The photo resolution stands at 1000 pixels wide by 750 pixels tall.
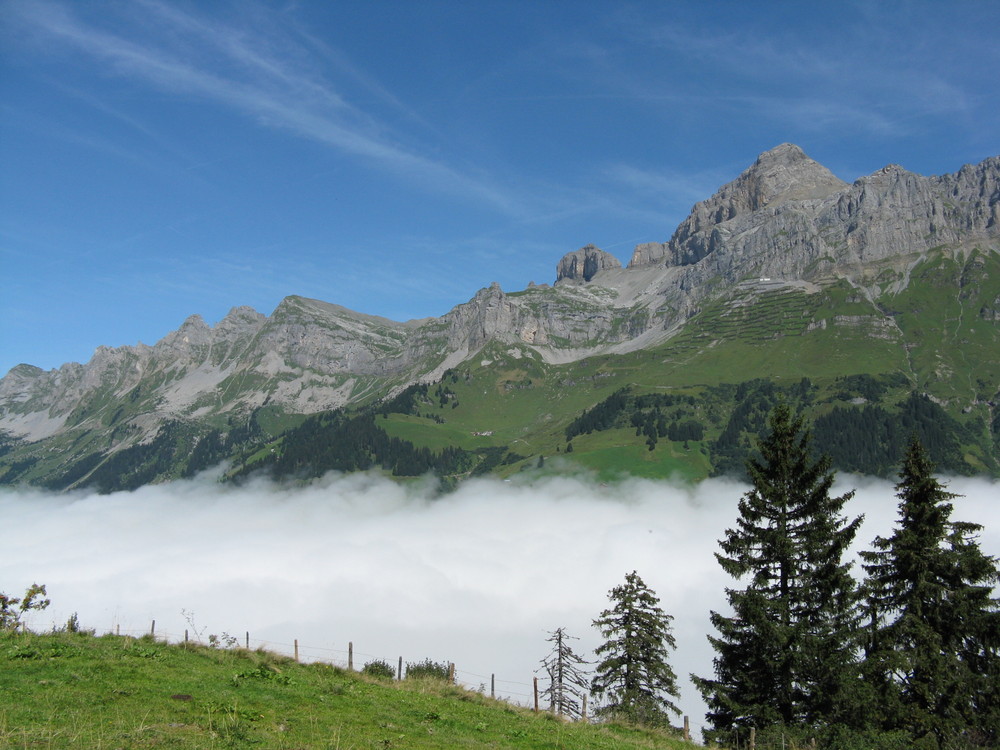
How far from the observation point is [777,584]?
36.1 meters

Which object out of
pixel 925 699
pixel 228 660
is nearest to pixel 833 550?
pixel 925 699

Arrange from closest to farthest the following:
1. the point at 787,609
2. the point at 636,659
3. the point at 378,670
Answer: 1. the point at 787,609
2. the point at 378,670
3. the point at 636,659

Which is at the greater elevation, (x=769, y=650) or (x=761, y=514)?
(x=761, y=514)

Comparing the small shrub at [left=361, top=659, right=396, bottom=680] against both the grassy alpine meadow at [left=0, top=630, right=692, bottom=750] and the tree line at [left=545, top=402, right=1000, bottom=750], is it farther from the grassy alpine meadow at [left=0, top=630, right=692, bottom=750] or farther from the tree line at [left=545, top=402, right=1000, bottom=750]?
the tree line at [left=545, top=402, right=1000, bottom=750]

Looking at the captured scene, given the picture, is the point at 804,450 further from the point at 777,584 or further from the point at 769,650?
the point at 769,650

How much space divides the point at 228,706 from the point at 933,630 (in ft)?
109

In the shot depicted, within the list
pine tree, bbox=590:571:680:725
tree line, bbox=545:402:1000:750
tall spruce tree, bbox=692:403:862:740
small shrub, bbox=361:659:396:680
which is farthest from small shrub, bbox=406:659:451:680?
tall spruce tree, bbox=692:403:862:740

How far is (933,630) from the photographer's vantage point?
114 ft

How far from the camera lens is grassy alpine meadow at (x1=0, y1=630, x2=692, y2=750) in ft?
60.8

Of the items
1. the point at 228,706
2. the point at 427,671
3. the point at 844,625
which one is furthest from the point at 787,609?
the point at 228,706

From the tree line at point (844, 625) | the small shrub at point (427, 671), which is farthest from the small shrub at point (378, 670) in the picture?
the tree line at point (844, 625)

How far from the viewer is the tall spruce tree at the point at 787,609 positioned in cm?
3350

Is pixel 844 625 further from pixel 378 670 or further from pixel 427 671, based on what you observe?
pixel 378 670

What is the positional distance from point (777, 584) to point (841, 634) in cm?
364
